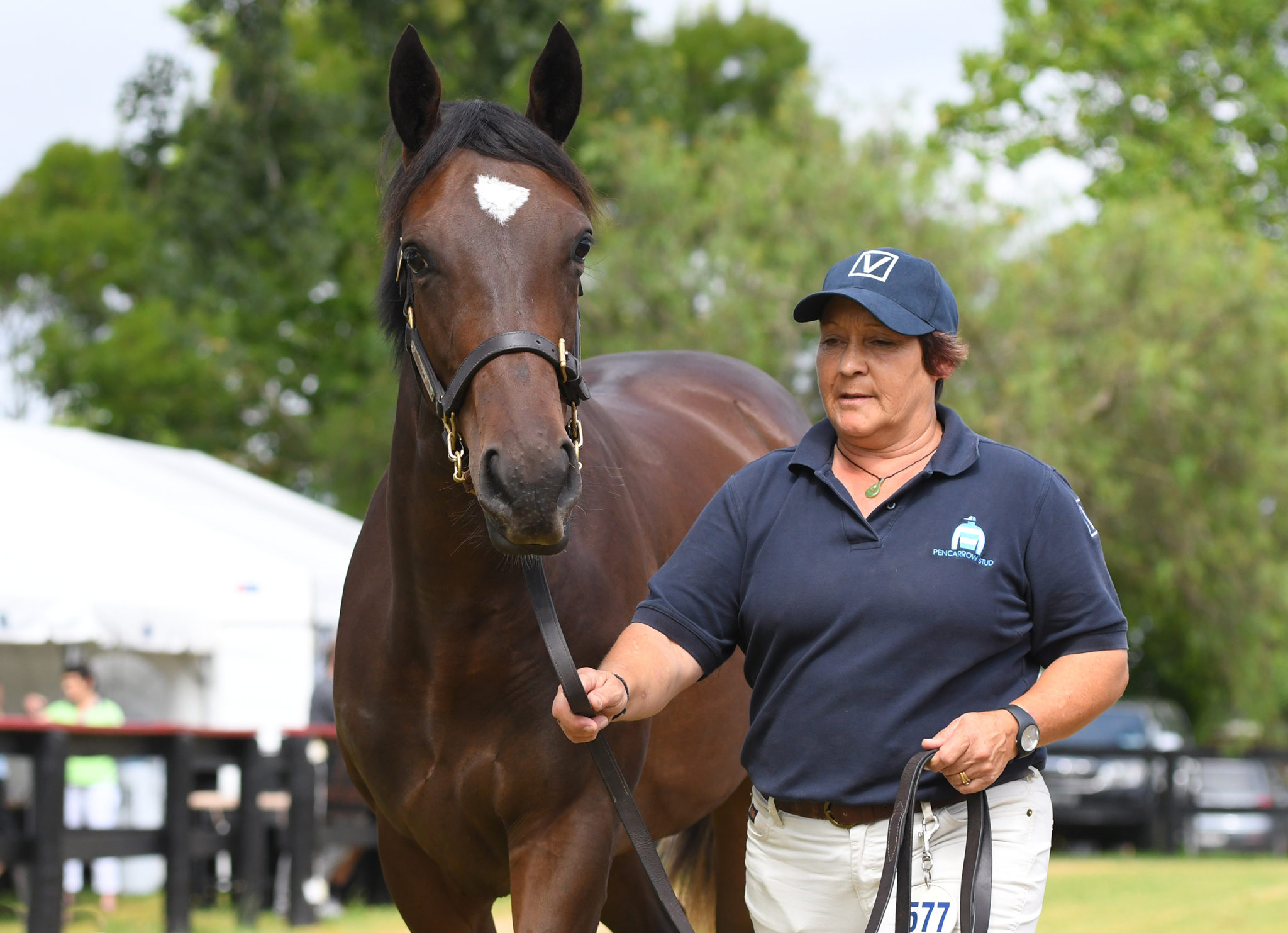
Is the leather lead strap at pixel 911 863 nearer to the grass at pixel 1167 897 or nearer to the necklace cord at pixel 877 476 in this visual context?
the necklace cord at pixel 877 476

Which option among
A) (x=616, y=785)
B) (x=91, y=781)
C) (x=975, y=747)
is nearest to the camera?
(x=975, y=747)

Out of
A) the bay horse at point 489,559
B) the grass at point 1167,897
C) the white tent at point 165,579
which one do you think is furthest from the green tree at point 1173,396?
the bay horse at point 489,559

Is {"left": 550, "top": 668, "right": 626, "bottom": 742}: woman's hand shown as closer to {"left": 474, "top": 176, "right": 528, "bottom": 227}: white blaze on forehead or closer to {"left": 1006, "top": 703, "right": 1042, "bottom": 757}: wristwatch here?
{"left": 1006, "top": 703, "right": 1042, "bottom": 757}: wristwatch

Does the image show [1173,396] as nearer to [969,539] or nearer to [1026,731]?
[969,539]

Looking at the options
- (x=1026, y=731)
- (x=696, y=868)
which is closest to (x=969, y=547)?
(x=1026, y=731)

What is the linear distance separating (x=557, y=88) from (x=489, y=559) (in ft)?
3.43

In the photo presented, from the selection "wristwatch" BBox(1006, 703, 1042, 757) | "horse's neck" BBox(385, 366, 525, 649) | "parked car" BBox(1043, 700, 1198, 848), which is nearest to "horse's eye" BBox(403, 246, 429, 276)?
"horse's neck" BBox(385, 366, 525, 649)

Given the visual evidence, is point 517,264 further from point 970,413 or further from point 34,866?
point 970,413

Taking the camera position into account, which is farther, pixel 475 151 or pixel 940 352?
pixel 475 151

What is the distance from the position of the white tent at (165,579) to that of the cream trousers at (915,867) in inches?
307

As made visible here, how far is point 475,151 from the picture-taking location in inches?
116

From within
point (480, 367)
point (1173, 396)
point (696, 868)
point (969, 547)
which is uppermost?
point (480, 367)

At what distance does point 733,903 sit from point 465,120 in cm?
298

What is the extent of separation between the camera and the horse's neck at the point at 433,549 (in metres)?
3.01
